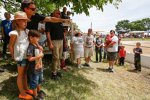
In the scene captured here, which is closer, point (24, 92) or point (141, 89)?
point (24, 92)

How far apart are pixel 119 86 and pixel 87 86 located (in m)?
1.77

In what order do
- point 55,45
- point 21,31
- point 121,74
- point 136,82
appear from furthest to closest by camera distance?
point 121,74
point 136,82
point 55,45
point 21,31

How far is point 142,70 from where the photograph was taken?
14.9 metres

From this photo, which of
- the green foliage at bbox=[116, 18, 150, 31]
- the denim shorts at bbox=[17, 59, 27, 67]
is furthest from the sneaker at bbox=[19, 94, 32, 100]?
the green foliage at bbox=[116, 18, 150, 31]

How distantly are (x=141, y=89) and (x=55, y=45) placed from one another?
4453 millimetres

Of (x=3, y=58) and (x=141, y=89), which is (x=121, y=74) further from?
(x=3, y=58)

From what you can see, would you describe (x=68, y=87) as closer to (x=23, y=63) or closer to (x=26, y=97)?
(x=26, y=97)

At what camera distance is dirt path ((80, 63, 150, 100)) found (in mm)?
9250

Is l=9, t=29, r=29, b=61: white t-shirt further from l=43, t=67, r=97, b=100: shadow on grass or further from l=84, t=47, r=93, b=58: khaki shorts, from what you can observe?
l=84, t=47, r=93, b=58: khaki shorts

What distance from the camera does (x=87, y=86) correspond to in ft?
30.2

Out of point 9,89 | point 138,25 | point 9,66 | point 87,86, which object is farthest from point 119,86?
point 138,25

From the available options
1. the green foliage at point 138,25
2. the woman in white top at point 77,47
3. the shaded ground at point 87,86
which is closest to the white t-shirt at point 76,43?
the woman in white top at point 77,47

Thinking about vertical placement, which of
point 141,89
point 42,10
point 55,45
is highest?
point 42,10

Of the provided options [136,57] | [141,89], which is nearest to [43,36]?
[141,89]
